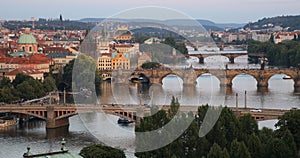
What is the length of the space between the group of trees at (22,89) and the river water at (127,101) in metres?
2.32

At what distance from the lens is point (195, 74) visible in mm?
38844

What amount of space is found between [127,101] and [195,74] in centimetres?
1184

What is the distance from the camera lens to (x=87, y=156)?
1582 cm

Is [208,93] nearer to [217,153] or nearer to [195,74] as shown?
[195,74]

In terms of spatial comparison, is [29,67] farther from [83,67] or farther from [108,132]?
[108,132]

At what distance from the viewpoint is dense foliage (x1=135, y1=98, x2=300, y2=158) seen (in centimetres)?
1498

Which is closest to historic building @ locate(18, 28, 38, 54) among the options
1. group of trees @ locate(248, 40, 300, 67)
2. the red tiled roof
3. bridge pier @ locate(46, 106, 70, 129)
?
the red tiled roof

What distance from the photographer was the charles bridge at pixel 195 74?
122ft

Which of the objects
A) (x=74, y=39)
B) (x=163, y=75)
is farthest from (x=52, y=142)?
(x=74, y=39)

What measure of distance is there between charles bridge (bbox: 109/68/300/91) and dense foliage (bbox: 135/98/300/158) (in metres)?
19.2

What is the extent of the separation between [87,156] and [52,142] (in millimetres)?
5037

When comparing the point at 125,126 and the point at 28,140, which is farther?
the point at 125,126

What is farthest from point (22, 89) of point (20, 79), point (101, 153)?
point (101, 153)

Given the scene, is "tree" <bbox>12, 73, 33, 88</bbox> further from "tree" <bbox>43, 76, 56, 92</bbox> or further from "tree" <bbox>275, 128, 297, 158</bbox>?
"tree" <bbox>275, 128, 297, 158</bbox>
